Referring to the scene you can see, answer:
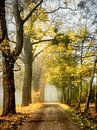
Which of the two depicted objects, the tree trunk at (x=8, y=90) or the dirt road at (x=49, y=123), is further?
the tree trunk at (x=8, y=90)

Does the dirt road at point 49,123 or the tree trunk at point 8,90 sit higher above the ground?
the tree trunk at point 8,90

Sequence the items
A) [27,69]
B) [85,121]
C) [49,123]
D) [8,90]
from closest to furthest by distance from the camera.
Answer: [49,123] < [85,121] < [8,90] < [27,69]

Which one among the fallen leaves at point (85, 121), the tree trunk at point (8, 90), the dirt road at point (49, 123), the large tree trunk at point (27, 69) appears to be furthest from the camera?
the large tree trunk at point (27, 69)

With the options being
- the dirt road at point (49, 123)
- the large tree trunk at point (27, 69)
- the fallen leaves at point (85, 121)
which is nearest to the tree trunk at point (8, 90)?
the dirt road at point (49, 123)

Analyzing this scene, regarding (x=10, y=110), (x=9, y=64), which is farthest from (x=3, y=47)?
(x=10, y=110)

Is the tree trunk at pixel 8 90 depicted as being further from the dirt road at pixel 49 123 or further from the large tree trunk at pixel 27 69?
the large tree trunk at pixel 27 69

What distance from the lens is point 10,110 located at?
2448 cm

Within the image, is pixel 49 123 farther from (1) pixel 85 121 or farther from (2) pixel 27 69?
(2) pixel 27 69

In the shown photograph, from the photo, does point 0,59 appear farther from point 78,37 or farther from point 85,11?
point 78,37

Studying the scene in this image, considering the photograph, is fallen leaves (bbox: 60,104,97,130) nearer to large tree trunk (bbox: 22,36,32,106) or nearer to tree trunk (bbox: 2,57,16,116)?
tree trunk (bbox: 2,57,16,116)

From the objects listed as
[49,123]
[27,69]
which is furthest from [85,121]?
[27,69]

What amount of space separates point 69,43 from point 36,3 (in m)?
9.86

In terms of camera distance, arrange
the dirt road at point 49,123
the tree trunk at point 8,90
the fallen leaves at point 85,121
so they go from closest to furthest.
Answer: the dirt road at point 49,123 → the fallen leaves at point 85,121 → the tree trunk at point 8,90

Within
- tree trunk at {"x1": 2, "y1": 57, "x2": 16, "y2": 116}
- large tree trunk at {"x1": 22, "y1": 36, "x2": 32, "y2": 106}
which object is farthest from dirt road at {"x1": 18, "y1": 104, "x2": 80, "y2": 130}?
large tree trunk at {"x1": 22, "y1": 36, "x2": 32, "y2": 106}
